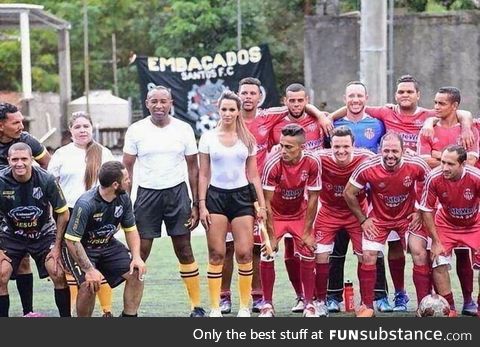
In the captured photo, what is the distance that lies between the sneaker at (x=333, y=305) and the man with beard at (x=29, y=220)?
83.7 inches

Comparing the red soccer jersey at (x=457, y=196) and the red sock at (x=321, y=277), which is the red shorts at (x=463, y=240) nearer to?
the red soccer jersey at (x=457, y=196)

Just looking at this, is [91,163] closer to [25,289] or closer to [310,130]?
[25,289]

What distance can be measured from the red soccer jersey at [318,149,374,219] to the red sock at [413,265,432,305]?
25.3 inches

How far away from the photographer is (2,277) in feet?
25.2

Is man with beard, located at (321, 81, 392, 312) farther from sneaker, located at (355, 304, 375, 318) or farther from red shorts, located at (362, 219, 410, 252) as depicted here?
sneaker, located at (355, 304, 375, 318)

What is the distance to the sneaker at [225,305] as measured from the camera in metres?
8.51

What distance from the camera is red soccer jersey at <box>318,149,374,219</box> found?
8.34 meters

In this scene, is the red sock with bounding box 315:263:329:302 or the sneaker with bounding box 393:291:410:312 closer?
the red sock with bounding box 315:263:329:302

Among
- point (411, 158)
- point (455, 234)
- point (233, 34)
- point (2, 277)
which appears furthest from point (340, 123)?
point (233, 34)

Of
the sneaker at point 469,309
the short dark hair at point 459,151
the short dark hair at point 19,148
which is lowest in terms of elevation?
the sneaker at point 469,309

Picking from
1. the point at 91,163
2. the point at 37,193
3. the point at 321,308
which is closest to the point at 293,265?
the point at 321,308

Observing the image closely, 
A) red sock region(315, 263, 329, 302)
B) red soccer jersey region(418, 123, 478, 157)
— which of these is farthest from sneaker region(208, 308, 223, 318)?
red soccer jersey region(418, 123, 478, 157)

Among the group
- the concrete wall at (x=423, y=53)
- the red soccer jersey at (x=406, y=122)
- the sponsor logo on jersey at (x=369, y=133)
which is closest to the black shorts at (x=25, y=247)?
the sponsor logo on jersey at (x=369, y=133)
